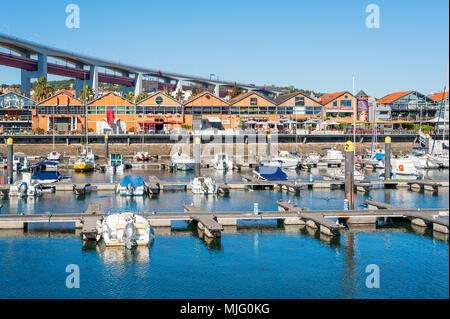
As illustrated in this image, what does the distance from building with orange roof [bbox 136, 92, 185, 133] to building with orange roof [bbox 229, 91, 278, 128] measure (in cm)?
982

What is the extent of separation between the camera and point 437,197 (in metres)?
46.8

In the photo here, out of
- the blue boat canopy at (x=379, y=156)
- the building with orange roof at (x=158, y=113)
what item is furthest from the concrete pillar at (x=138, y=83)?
the blue boat canopy at (x=379, y=156)

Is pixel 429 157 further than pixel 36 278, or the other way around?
pixel 429 157

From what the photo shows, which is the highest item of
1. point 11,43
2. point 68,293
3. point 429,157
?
point 11,43

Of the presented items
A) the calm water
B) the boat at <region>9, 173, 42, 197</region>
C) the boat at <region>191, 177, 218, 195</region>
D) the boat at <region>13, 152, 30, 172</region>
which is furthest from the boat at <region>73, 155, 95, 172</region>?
the calm water

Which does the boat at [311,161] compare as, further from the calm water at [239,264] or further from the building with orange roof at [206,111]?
the calm water at [239,264]

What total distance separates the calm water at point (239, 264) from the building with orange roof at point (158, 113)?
213 ft

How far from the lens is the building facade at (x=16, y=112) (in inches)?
3836

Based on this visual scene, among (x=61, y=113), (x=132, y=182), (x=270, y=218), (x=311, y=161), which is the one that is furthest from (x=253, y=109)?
(x=270, y=218)

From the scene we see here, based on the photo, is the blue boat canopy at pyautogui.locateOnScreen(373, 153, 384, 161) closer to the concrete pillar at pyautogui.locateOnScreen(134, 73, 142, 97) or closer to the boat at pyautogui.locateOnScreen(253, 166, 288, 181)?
the boat at pyautogui.locateOnScreen(253, 166, 288, 181)

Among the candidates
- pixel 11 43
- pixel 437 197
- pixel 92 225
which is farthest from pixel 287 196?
pixel 11 43

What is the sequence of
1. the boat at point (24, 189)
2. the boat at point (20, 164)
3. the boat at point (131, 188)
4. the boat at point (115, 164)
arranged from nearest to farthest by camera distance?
the boat at point (24, 189) → the boat at point (131, 188) → the boat at point (20, 164) → the boat at point (115, 164)

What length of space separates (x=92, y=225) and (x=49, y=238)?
271cm
